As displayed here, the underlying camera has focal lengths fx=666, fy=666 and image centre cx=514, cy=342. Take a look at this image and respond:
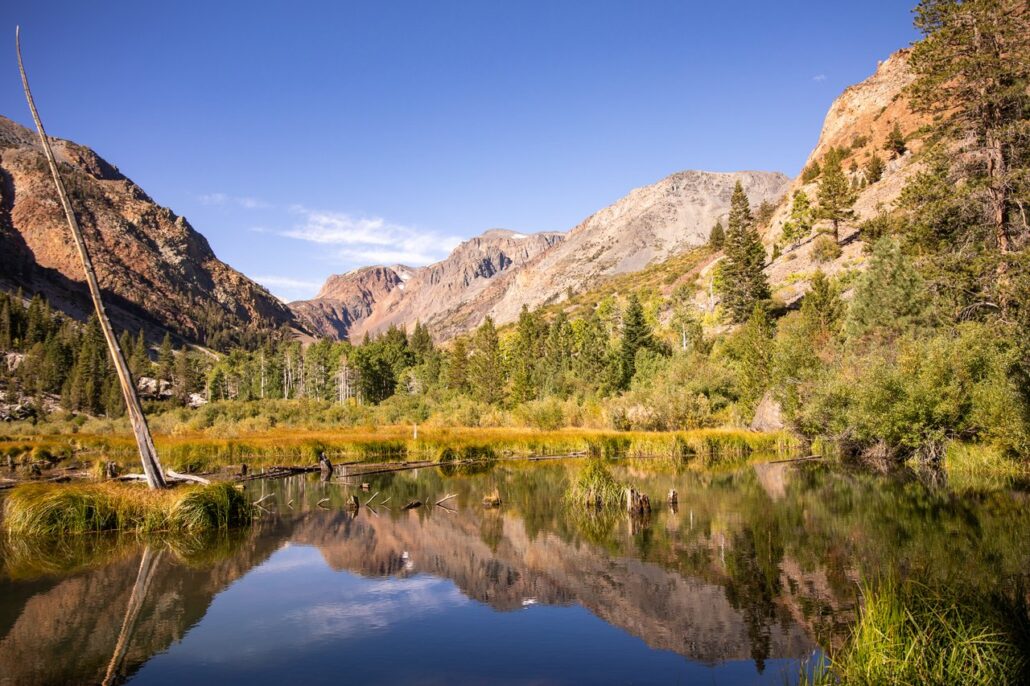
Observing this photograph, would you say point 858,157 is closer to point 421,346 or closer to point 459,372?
point 459,372

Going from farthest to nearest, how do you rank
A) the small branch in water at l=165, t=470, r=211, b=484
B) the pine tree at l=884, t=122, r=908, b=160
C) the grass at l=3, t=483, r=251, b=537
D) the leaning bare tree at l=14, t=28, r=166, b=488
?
the pine tree at l=884, t=122, r=908, b=160 < the small branch in water at l=165, t=470, r=211, b=484 < the leaning bare tree at l=14, t=28, r=166, b=488 < the grass at l=3, t=483, r=251, b=537

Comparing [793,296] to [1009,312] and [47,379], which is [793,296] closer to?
[1009,312]

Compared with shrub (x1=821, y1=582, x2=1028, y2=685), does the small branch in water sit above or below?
above

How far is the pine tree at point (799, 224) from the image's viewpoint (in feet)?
323

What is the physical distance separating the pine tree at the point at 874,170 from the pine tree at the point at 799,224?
28.7ft

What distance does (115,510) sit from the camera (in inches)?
773

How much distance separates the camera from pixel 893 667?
269 inches

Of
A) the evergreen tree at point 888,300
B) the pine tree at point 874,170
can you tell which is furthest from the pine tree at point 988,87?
the pine tree at point 874,170

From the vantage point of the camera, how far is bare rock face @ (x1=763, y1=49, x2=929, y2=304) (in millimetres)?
84562

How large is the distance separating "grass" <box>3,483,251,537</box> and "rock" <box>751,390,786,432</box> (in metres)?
41.4

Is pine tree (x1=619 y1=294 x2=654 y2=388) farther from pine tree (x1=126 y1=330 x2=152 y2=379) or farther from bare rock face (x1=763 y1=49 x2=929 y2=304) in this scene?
pine tree (x1=126 y1=330 x2=152 y2=379)

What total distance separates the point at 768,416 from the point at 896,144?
72.6 metres

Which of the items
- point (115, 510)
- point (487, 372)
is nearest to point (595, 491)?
point (115, 510)

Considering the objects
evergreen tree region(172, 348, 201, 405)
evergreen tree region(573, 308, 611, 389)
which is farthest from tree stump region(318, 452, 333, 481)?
evergreen tree region(172, 348, 201, 405)
